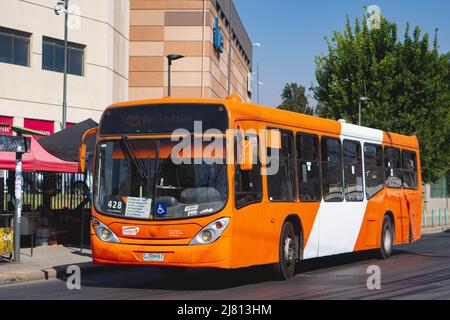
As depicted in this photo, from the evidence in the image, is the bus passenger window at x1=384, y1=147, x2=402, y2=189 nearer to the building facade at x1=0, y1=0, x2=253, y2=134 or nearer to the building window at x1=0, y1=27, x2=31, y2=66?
the building facade at x1=0, y1=0, x2=253, y2=134

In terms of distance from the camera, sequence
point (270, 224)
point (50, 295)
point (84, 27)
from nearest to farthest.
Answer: point (50, 295), point (270, 224), point (84, 27)

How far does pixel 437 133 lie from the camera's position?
143 ft

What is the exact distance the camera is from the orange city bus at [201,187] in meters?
12.6

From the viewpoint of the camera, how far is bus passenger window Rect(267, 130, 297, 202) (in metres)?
14.0

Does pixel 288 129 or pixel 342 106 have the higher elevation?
pixel 342 106

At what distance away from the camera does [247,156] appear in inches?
513

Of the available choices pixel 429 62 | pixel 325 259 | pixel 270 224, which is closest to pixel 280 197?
pixel 270 224

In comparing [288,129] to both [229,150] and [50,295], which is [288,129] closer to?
[229,150]

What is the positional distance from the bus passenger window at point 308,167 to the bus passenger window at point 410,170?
601cm

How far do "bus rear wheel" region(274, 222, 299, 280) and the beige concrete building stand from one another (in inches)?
1253

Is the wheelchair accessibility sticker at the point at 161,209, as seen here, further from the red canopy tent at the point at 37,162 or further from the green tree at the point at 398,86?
the green tree at the point at 398,86

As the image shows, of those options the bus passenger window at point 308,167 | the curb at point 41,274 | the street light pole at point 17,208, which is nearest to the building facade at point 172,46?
the street light pole at point 17,208

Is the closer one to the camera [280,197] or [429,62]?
[280,197]
